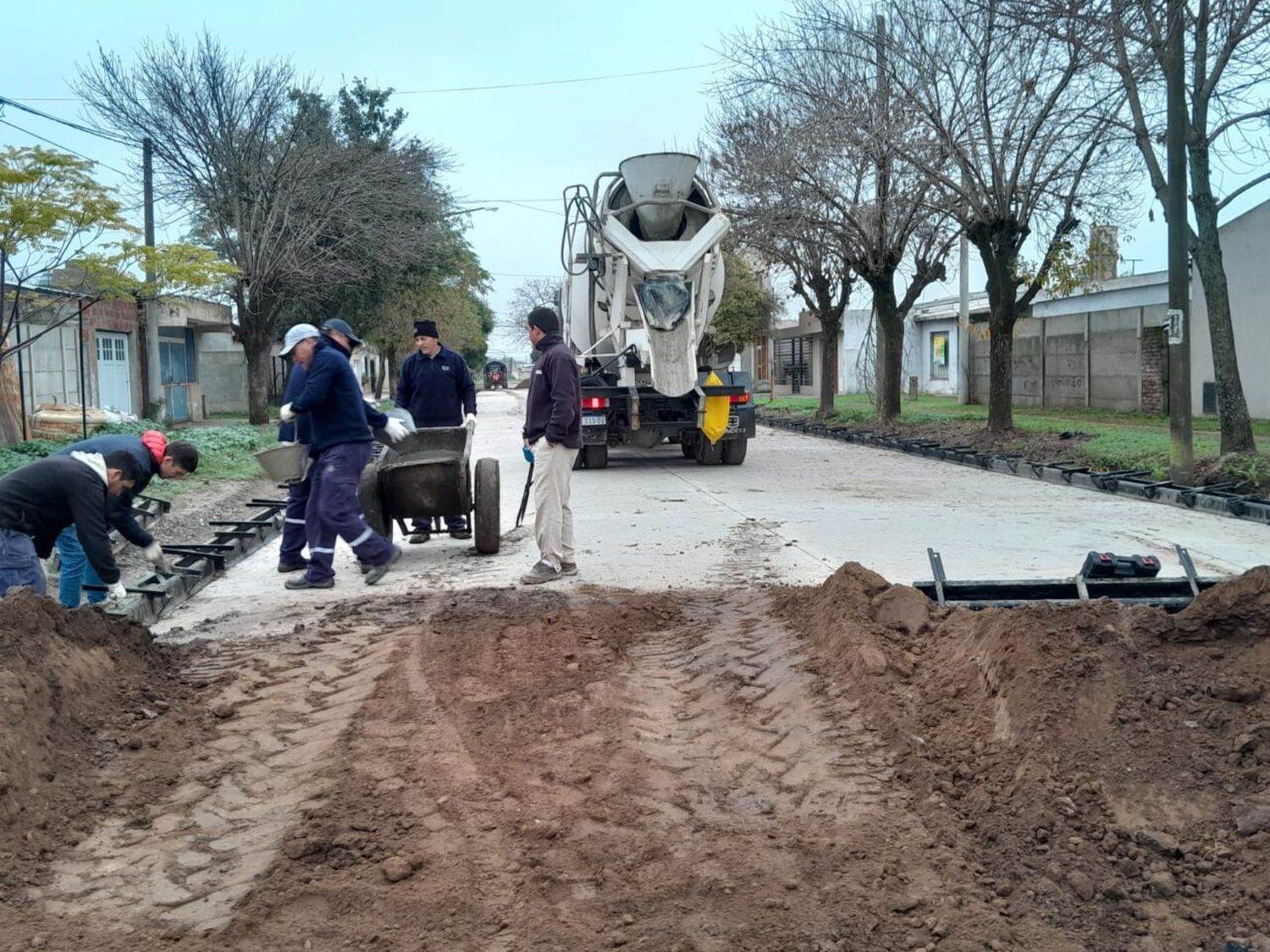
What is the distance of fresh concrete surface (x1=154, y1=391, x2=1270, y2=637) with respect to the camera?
8.27 meters

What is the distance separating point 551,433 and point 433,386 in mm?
2467

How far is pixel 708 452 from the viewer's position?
17.5 meters

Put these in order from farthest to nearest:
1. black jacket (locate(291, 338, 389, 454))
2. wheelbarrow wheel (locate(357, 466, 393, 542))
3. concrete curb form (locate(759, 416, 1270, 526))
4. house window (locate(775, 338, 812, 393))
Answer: house window (locate(775, 338, 812, 393)) < concrete curb form (locate(759, 416, 1270, 526)) < wheelbarrow wheel (locate(357, 466, 393, 542)) < black jacket (locate(291, 338, 389, 454))

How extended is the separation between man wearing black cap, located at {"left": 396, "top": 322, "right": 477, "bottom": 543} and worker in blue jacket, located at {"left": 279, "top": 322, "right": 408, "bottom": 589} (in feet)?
6.05

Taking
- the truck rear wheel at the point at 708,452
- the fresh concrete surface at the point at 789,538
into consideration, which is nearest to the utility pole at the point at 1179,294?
the fresh concrete surface at the point at 789,538

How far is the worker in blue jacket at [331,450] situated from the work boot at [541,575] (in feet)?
3.47

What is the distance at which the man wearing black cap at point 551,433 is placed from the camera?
8.29 meters

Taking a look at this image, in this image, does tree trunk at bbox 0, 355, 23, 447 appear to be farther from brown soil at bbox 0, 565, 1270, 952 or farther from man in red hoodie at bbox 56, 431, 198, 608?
brown soil at bbox 0, 565, 1270, 952

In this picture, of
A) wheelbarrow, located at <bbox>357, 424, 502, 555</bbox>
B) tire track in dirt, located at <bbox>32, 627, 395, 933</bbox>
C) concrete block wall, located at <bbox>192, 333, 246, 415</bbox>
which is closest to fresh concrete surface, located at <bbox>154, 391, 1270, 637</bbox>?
wheelbarrow, located at <bbox>357, 424, 502, 555</bbox>

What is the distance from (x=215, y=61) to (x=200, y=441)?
10676 millimetres

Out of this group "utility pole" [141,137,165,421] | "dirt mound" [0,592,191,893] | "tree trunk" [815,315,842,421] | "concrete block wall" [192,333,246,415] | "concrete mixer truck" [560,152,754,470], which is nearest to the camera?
"dirt mound" [0,592,191,893]

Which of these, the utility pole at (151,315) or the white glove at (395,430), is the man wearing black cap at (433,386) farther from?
the utility pole at (151,315)

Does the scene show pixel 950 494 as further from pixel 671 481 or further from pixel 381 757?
pixel 381 757

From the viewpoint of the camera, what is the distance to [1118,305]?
92.3 feet
